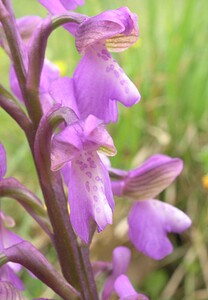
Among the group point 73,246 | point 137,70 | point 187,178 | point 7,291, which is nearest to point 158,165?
point 73,246

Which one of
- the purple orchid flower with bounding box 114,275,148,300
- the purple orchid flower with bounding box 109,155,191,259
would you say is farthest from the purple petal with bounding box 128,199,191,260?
the purple orchid flower with bounding box 114,275,148,300

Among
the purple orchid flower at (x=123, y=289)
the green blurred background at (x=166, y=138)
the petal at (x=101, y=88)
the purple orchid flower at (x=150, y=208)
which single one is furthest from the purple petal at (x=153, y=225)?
the green blurred background at (x=166, y=138)

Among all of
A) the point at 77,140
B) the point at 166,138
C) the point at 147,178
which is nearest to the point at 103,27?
the point at 77,140

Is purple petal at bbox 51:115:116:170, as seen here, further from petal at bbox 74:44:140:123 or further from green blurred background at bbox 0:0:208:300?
green blurred background at bbox 0:0:208:300

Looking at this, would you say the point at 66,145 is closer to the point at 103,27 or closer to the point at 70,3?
the point at 103,27

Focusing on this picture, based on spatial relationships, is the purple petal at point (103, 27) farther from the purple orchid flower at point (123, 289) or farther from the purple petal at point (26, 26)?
the purple orchid flower at point (123, 289)

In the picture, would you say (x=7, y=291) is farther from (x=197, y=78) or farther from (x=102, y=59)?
(x=197, y=78)

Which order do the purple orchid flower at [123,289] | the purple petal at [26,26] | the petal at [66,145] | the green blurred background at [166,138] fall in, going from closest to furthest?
1. the petal at [66,145]
2. the purple orchid flower at [123,289]
3. the purple petal at [26,26]
4. the green blurred background at [166,138]

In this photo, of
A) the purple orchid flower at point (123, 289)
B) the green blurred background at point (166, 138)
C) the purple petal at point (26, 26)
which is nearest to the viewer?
the purple orchid flower at point (123, 289)
